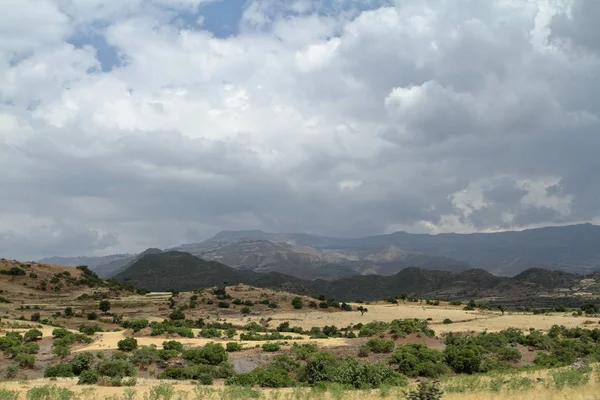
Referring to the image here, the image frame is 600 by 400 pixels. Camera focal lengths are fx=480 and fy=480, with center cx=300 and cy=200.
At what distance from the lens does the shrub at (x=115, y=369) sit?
30.0 m

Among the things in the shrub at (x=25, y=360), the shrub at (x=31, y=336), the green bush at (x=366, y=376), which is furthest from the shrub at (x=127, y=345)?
the green bush at (x=366, y=376)

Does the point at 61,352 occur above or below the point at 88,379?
below

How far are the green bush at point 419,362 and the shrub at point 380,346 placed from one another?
2.93 metres

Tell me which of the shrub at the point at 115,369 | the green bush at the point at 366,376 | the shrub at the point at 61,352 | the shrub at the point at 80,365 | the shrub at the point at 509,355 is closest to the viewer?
the green bush at the point at 366,376

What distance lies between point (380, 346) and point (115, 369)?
872 inches

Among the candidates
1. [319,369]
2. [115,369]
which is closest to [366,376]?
[319,369]

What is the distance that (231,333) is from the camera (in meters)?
55.7

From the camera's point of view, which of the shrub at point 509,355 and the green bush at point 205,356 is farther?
the shrub at point 509,355

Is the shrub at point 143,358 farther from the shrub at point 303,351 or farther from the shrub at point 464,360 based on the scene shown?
the shrub at point 464,360

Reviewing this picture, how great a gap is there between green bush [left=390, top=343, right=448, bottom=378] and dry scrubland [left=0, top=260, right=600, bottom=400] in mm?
1008

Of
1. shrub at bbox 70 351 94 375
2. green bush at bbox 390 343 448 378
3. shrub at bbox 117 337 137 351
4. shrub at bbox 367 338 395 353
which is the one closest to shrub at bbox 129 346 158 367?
shrub at bbox 70 351 94 375

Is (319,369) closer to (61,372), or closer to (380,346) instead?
(380,346)

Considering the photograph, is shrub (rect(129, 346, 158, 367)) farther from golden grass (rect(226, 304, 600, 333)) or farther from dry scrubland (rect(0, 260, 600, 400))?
golden grass (rect(226, 304, 600, 333))

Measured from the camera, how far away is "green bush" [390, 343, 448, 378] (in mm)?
33875
